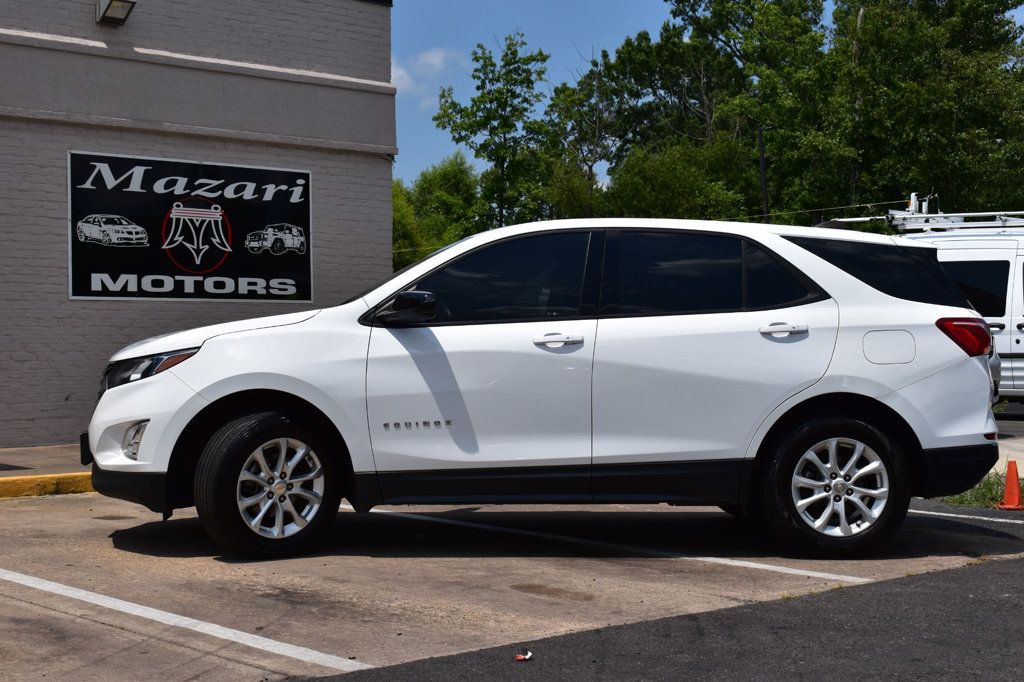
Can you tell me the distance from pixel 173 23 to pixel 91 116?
1445mm

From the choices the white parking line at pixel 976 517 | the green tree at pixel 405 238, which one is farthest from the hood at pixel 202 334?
the green tree at pixel 405 238

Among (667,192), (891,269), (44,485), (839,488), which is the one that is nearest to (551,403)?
(839,488)

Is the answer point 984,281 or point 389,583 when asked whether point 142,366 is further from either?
point 984,281

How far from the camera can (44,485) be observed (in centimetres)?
955

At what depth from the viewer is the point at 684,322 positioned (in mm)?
6602

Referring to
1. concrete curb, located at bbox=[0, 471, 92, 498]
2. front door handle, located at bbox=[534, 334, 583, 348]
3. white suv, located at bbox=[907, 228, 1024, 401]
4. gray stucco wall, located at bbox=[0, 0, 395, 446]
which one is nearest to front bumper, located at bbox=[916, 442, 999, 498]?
front door handle, located at bbox=[534, 334, 583, 348]

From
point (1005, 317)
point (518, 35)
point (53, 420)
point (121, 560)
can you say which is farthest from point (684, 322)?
point (518, 35)

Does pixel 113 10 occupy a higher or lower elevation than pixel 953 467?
higher

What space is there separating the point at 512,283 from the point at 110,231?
288 inches

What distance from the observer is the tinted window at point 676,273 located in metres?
6.69

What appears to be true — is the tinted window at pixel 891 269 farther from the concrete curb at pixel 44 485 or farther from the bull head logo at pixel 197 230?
the bull head logo at pixel 197 230

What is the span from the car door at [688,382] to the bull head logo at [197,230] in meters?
7.58

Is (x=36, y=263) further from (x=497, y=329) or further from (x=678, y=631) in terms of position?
(x=678, y=631)

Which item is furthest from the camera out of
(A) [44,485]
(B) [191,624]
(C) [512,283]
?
(A) [44,485]
